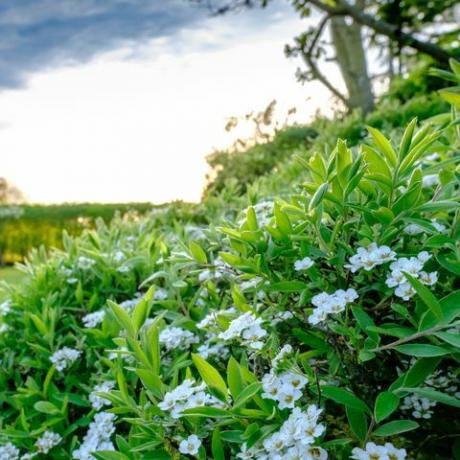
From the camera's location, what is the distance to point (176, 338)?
89.4 inches

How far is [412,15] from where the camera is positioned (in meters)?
12.8

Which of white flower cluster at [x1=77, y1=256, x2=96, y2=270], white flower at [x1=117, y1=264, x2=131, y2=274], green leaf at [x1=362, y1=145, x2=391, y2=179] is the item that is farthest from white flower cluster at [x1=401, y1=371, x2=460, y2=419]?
white flower cluster at [x1=77, y1=256, x2=96, y2=270]

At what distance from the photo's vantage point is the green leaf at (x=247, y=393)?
1.58 metres

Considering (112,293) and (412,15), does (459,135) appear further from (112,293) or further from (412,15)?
(412,15)

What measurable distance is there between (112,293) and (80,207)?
13238 millimetres

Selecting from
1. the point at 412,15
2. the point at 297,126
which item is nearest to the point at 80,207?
the point at 297,126

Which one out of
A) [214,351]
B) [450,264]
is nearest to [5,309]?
[214,351]

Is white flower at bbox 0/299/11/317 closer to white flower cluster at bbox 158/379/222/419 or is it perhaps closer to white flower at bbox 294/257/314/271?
white flower cluster at bbox 158/379/222/419

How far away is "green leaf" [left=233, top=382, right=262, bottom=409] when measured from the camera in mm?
1575

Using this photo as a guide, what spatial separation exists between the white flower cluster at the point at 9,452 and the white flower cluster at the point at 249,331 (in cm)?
135

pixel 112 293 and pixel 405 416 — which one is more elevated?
pixel 112 293

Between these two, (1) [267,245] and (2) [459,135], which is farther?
(2) [459,135]

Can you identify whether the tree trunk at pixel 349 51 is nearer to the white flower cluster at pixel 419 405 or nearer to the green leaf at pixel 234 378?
the white flower cluster at pixel 419 405

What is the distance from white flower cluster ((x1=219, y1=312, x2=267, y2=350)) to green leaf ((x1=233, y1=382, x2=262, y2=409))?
105mm
